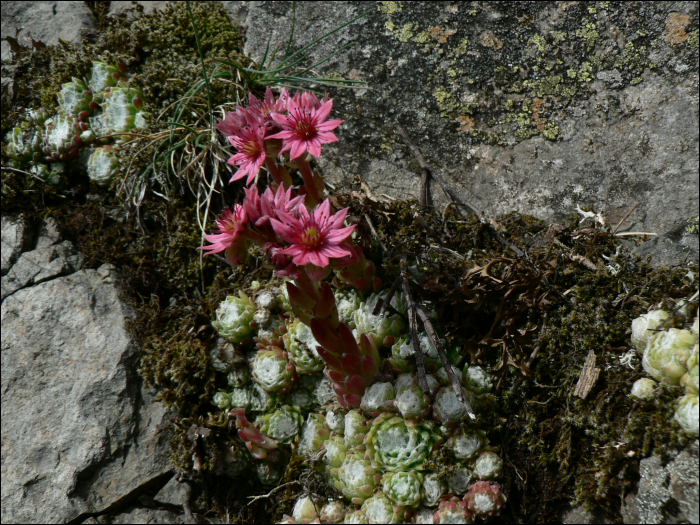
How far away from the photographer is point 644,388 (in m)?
2.02

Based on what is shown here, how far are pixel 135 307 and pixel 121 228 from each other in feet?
1.99

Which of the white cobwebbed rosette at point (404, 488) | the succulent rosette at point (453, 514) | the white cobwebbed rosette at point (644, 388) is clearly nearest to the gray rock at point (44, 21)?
the white cobwebbed rosette at point (404, 488)

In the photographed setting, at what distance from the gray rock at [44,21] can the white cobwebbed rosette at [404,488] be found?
397 cm

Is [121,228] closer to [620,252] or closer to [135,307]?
[135,307]

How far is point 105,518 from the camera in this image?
279cm

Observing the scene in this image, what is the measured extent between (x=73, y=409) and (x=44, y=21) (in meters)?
3.26

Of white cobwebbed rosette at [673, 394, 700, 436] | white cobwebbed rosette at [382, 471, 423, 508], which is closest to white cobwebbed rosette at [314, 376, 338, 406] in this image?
white cobwebbed rosette at [382, 471, 423, 508]

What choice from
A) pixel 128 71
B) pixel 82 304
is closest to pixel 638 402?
pixel 82 304

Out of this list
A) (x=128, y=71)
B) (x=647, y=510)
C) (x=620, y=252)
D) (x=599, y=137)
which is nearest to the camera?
(x=647, y=510)

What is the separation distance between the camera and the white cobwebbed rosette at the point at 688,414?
1.76 m

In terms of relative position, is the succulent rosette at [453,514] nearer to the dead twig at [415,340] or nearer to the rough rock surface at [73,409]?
the dead twig at [415,340]

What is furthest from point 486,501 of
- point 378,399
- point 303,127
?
point 303,127

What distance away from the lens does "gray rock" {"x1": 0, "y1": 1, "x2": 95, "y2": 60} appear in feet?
13.1

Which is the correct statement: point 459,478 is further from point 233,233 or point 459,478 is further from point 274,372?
point 233,233
